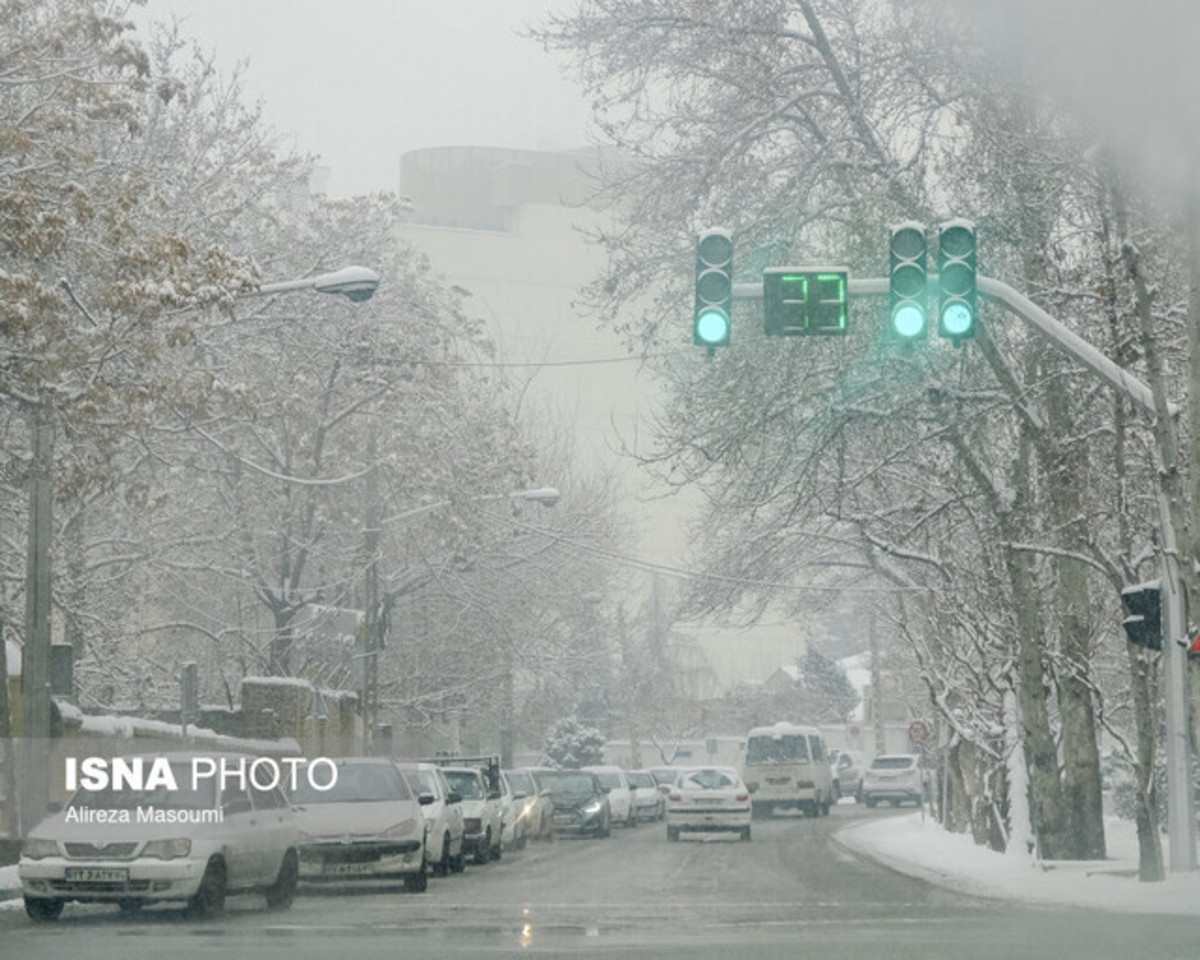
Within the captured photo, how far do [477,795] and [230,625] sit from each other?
50.0 ft

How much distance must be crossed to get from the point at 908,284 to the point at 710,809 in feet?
86.7

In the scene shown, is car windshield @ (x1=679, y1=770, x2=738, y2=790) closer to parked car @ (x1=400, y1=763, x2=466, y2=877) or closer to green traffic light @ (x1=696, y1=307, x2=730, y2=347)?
parked car @ (x1=400, y1=763, x2=466, y2=877)

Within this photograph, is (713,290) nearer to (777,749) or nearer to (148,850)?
(148,850)

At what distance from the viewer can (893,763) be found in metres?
68.4

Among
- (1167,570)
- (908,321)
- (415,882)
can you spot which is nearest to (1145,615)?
(1167,570)

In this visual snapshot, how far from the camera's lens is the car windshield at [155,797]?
18.2m

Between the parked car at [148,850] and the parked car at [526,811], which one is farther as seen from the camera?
the parked car at [526,811]

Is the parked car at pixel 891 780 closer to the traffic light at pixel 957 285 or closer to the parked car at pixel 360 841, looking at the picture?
the parked car at pixel 360 841

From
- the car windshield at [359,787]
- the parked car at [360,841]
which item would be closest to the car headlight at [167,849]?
the parked car at [360,841]

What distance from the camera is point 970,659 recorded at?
107 feet

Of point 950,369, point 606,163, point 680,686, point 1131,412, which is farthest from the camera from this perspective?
point 680,686

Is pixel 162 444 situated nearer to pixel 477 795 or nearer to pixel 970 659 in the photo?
pixel 477 795

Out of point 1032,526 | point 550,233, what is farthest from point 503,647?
point 550,233

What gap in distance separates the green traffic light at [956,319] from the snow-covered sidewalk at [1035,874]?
602 cm
